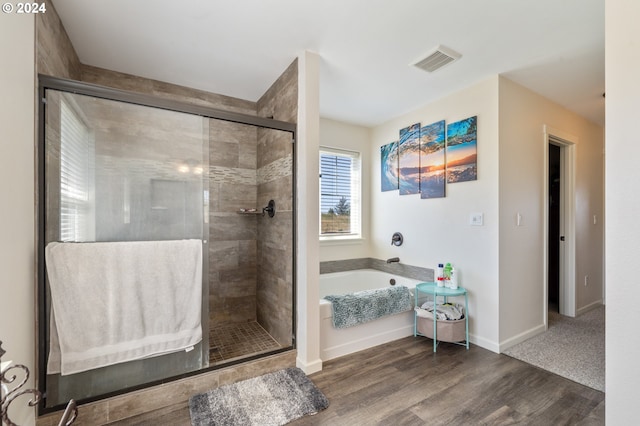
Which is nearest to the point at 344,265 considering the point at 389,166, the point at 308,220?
the point at 389,166

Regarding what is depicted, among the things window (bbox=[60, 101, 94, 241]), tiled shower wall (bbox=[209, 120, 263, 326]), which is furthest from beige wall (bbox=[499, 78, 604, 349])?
window (bbox=[60, 101, 94, 241])

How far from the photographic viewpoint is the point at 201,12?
5.77ft

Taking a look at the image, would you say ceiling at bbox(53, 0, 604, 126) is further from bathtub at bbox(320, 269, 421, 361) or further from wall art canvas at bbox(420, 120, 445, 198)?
bathtub at bbox(320, 269, 421, 361)

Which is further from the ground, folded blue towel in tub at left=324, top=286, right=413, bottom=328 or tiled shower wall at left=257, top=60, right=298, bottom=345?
tiled shower wall at left=257, top=60, right=298, bottom=345

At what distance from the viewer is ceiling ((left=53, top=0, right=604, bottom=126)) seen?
67.6 inches

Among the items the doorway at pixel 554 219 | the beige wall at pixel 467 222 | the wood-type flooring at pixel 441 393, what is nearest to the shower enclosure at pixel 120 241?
the wood-type flooring at pixel 441 393

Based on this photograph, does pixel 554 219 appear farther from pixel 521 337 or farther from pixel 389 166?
pixel 389 166

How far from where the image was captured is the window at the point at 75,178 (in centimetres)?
161

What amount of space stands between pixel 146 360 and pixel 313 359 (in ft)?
3.82

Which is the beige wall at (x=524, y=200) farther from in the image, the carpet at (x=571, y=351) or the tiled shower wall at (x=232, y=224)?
the tiled shower wall at (x=232, y=224)

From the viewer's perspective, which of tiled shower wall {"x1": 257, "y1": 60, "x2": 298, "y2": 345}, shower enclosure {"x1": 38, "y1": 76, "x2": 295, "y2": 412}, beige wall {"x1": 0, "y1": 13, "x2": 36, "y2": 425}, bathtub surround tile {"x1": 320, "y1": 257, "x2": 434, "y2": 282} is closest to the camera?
beige wall {"x1": 0, "y1": 13, "x2": 36, "y2": 425}

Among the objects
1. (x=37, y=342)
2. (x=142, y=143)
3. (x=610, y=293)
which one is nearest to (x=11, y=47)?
(x=142, y=143)

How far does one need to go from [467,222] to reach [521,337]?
1.21m

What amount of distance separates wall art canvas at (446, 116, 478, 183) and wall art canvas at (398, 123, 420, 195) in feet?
1.30
